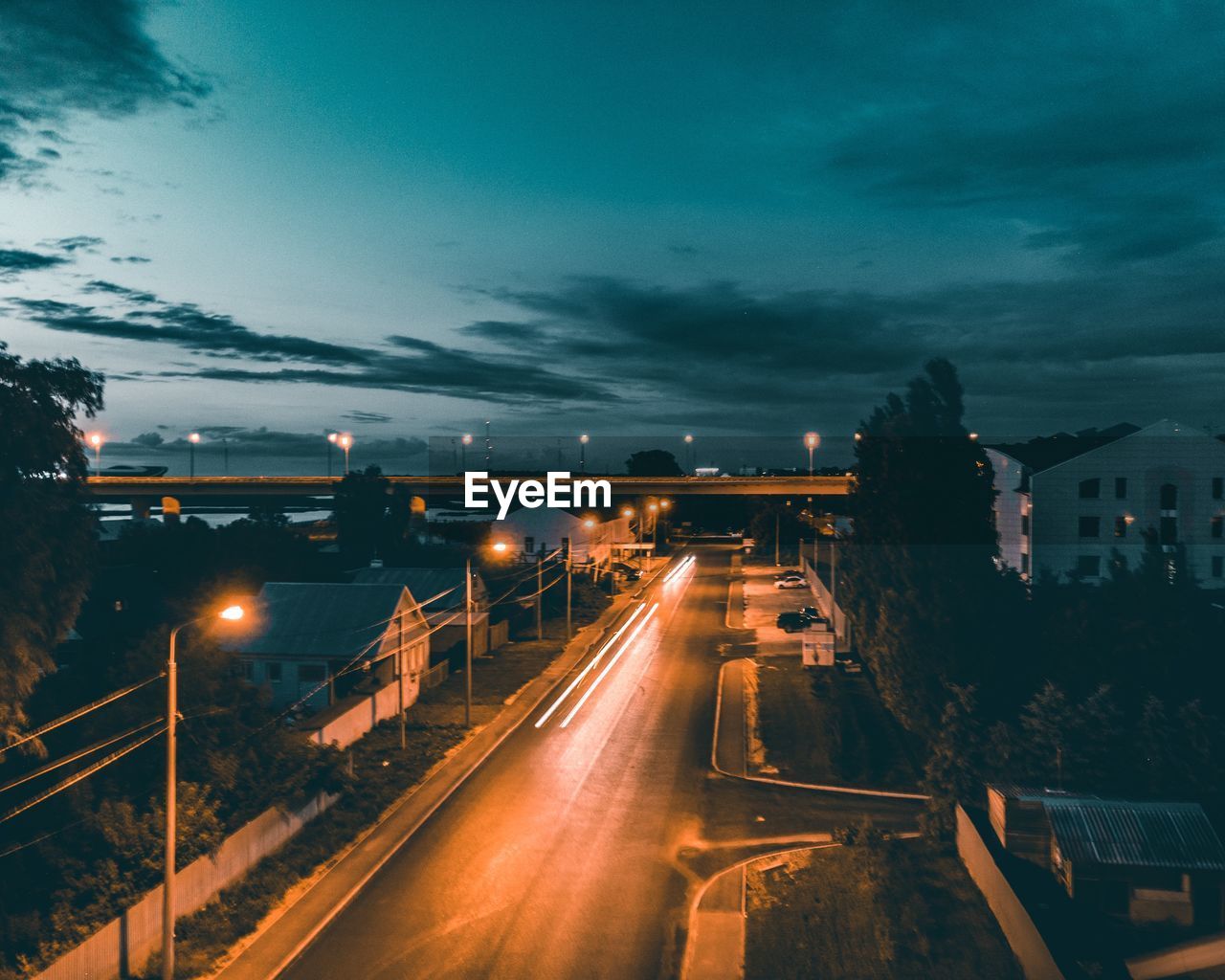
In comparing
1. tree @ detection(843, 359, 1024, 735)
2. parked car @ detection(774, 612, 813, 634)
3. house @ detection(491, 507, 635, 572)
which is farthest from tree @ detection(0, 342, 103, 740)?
house @ detection(491, 507, 635, 572)

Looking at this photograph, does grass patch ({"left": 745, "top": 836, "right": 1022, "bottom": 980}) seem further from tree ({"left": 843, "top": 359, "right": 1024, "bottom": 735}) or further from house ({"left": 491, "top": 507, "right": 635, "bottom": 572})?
house ({"left": 491, "top": 507, "right": 635, "bottom": 572})

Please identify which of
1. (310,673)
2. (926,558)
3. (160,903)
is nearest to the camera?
(160,903)

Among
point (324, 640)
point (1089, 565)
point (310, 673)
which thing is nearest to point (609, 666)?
point (324, 640)

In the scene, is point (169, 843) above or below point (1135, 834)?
above

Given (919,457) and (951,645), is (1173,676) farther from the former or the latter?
(919,457)

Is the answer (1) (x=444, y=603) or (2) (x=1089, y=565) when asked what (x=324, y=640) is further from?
(2) (x=1089, y=565)

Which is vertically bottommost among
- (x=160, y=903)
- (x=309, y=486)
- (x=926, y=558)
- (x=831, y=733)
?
(x=831, y=733)

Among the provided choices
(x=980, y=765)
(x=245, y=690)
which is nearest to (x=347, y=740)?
(x=245, y=690)
